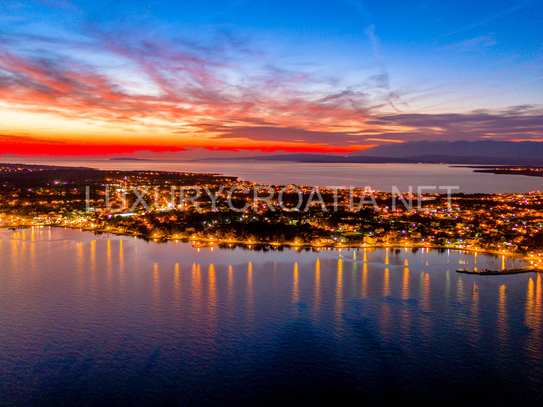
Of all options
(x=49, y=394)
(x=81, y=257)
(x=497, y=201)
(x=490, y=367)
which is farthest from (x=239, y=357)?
(x=497, y=201)

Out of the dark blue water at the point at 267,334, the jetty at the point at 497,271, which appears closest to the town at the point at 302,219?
the jetty at the point at 497,271

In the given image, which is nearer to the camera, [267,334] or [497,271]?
[267,334]

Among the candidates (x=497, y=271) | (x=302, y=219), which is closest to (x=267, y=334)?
(x=497, y=271)

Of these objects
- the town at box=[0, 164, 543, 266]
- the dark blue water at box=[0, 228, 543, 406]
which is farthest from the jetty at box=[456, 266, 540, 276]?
the town at box=[0, 164, 543, 266]

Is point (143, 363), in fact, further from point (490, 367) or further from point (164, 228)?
point (164, 228)

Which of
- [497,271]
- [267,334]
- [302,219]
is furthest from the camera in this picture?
[302,219]

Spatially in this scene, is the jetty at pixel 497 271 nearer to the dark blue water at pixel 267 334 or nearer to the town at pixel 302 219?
the dark blue water at pixel 267 334

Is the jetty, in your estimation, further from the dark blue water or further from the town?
the town

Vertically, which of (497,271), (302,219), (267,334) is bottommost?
(267,334)

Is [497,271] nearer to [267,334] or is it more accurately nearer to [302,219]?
[267,334]
